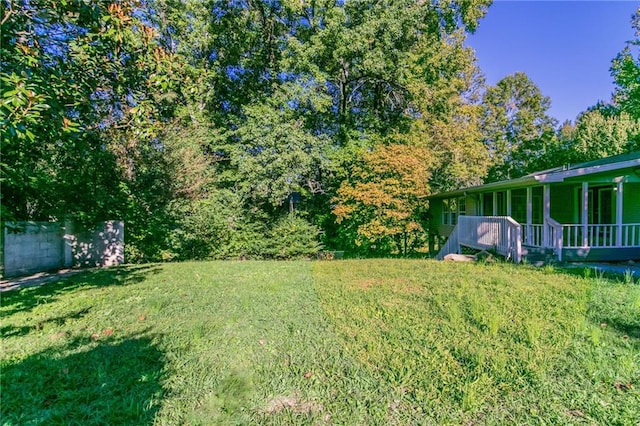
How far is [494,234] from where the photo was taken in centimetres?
1038

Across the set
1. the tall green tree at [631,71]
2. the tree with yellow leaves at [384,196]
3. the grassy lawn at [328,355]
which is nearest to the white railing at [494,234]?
the tree with yellow leaves at [384,196]

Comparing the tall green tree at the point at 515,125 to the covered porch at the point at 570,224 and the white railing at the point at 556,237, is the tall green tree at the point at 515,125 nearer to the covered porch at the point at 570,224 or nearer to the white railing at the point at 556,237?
the covered porch at the point at 570,224

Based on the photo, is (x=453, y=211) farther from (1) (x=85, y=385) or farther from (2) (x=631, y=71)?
(1) (x=85, y=385)

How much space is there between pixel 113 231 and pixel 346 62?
1227 cm

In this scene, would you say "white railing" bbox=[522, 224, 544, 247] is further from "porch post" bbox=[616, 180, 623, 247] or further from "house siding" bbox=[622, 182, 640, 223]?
"house siding" bbox=[622, 182, 640, 223]

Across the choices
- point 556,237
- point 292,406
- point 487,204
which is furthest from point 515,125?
point 292,406

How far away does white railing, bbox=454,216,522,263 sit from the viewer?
29.9ft

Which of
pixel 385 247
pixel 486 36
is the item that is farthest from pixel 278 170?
pixel 486 36

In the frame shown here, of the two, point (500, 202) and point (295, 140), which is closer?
point (500, 202)

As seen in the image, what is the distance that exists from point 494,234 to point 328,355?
28.9 ft

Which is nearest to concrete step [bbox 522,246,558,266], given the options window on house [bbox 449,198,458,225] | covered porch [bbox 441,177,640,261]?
covered porch [bbox 441,177,640,261]

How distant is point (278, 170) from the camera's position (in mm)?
13875

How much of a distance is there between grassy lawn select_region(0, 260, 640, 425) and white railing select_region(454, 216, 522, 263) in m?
3.30

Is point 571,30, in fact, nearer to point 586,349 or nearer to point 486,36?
point 486,36
